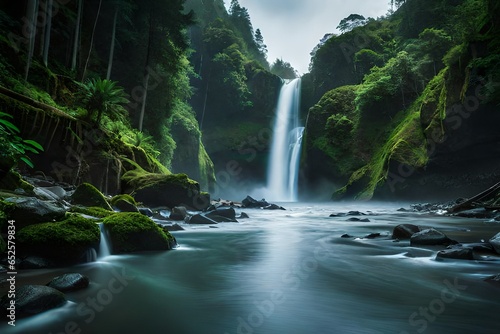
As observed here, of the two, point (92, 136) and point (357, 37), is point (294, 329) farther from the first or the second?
point (357, 37)

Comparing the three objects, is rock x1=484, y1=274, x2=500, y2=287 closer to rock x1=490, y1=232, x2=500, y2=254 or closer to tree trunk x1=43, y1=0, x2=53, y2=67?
rock x1=490, y1=232, x2=500, y2=254

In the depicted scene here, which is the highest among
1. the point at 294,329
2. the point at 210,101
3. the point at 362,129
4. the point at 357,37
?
the point at 357,37

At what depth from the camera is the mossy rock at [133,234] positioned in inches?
183

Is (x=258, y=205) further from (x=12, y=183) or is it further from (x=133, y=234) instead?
(x=12, y=183)

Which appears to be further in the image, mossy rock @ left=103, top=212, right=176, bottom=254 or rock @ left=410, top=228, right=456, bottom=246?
rock @ left=410, top=228, right=456, bottom=246

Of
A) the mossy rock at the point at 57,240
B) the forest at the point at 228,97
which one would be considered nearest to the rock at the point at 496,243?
the mossy rock at the point at 57,240

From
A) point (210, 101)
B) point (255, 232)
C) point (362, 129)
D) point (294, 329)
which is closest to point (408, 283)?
point (294, 329)

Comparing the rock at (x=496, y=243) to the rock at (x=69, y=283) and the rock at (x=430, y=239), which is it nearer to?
the rock at (x=430, y=239)

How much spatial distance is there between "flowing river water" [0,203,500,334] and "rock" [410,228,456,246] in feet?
1.15

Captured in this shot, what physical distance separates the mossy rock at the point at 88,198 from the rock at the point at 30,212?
2.79m

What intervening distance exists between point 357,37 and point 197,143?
2400 centimetres

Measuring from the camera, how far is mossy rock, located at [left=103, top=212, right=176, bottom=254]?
15.2 ft

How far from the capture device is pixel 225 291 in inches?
131

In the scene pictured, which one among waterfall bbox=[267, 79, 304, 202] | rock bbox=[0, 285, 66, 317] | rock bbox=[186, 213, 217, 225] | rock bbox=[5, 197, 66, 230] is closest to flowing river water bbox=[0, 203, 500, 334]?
rock bbox=[0, 285, 66, 317]
